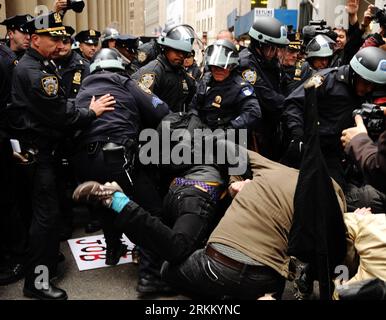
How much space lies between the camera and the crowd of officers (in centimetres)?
337

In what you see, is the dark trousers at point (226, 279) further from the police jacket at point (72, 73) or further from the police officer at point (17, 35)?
the police officer at point (17, 35)

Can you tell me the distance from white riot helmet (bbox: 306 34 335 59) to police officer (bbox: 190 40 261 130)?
1.42 m

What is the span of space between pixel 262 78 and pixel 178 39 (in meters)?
0.96

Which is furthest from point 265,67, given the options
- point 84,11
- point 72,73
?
point 84,11

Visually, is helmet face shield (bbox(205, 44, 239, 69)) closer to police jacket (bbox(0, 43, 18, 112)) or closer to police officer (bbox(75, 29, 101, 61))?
police jacket (bbox(0, 43, 18, 112))

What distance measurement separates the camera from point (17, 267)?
361 centimetres

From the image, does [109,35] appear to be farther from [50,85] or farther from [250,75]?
[50,85]

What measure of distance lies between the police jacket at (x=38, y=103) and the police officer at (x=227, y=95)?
143 centimetres

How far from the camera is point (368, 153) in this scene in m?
2.34

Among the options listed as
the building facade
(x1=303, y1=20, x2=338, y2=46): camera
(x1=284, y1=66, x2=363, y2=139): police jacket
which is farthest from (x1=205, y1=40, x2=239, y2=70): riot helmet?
the building facade

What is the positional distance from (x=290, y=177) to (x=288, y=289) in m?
1.12
